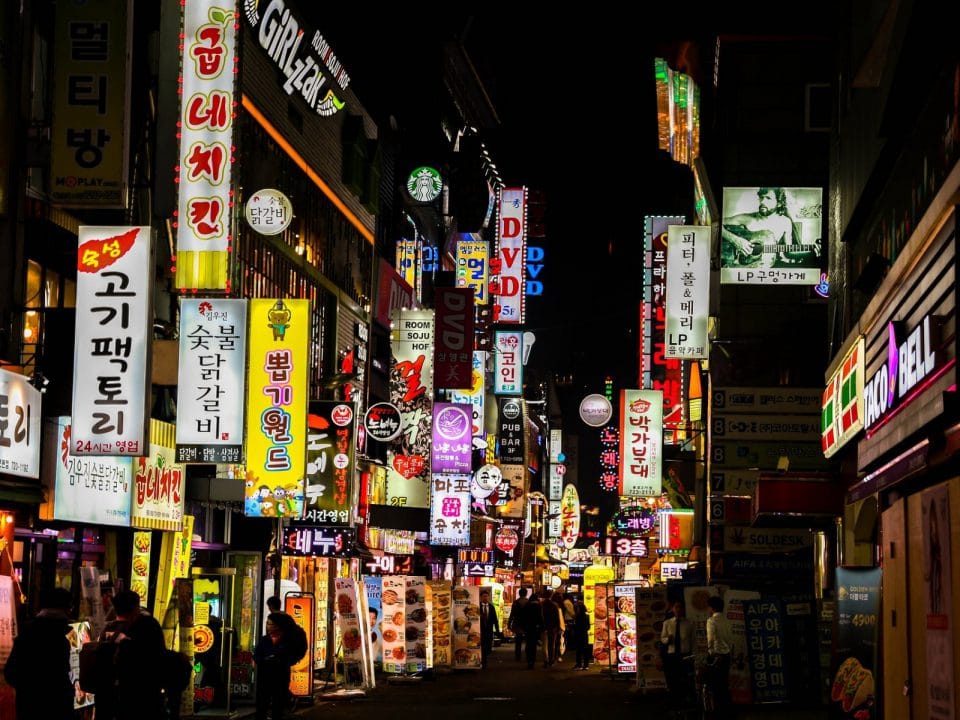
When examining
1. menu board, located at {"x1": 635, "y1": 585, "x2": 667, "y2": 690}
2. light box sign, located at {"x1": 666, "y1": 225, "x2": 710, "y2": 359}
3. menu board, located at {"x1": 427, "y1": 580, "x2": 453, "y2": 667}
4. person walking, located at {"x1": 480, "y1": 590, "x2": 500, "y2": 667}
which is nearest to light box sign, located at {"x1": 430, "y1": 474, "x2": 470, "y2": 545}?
person walking, located at {"x1": 480, "y1": 590, "x2": 500, "y2": 667}

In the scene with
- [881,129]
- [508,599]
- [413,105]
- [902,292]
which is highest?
[413,105]

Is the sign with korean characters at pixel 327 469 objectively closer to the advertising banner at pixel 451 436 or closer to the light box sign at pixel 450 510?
the advertising banner at pixel 451 436

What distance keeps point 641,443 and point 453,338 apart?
619 centimetres

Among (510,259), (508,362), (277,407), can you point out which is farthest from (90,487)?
(508,362)

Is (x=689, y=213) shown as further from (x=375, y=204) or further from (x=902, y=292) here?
(x=902, y=292)

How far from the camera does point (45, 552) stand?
727 inches

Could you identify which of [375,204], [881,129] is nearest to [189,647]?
[881,129]

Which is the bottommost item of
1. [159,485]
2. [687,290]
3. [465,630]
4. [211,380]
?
[465,630]

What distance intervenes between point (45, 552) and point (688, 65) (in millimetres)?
25716

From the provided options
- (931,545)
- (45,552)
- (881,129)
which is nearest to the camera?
(931,545)

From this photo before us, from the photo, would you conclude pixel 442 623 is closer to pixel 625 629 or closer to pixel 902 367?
pixel 625 629

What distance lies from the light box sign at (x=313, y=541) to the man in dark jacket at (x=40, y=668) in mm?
12626

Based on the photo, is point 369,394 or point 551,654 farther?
point 369,394

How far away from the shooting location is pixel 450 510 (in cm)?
4209
